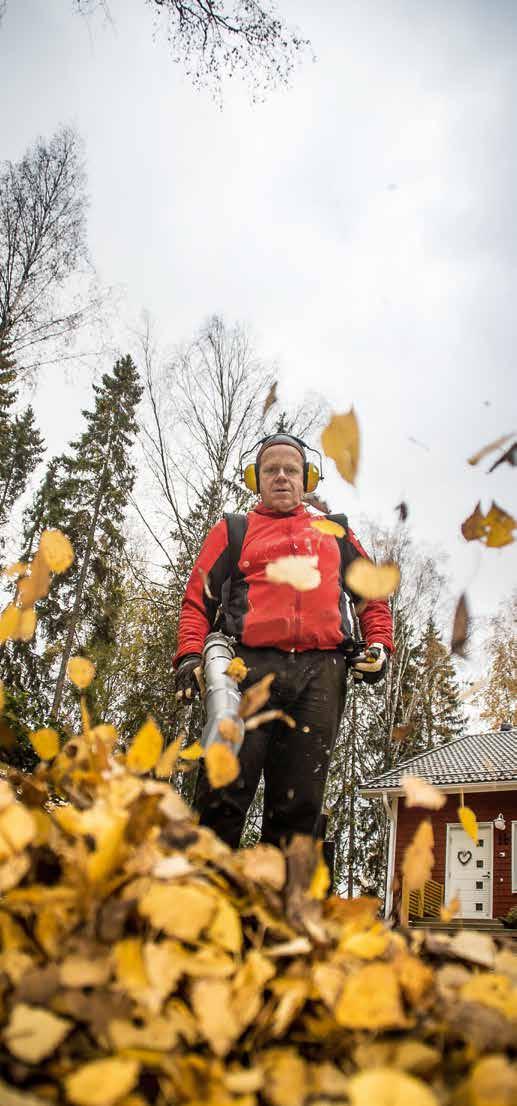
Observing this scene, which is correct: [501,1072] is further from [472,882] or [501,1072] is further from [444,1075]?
[472,882]

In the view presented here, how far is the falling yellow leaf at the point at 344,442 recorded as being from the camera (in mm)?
1429

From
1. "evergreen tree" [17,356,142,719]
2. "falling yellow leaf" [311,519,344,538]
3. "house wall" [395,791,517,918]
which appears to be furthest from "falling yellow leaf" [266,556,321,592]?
"evergreen tree" [17,356,142,719]

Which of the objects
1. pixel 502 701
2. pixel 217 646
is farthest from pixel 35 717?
pixel 502 701

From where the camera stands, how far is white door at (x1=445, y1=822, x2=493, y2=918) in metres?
11.0

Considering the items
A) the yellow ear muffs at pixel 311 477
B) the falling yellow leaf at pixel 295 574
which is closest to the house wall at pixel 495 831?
the yellow ear muffs at pixel 311 477

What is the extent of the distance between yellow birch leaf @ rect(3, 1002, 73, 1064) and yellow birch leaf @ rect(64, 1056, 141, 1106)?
34 mm

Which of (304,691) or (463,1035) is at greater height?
(304,691)

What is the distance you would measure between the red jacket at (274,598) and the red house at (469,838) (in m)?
8.70

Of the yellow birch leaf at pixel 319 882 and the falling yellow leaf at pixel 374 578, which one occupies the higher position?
the falling yellow leaf at pixel 374 578

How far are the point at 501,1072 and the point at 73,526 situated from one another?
16.6 metres

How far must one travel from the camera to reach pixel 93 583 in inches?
633

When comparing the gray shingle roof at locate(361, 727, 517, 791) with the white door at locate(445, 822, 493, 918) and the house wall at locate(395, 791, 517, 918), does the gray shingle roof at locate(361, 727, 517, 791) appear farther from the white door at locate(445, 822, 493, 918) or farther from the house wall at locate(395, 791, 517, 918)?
the white door at locate(445, 822, 493, 918)

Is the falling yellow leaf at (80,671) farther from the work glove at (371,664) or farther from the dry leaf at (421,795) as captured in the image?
the work glove at (371,664)

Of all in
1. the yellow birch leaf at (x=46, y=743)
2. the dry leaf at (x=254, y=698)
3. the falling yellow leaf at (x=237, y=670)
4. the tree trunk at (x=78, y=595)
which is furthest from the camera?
the tree trunk at (x=78, y=595)
